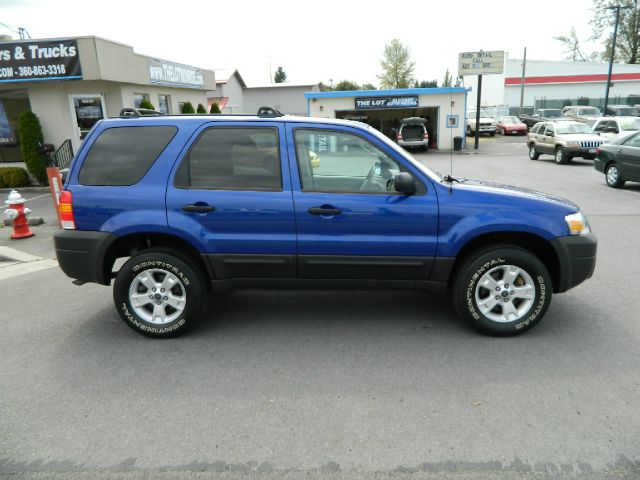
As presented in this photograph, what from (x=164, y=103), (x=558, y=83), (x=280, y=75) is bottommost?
(x=164, y=103)

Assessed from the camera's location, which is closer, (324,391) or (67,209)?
(324,391)

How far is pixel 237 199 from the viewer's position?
410 cm

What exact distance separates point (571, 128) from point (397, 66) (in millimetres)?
49874

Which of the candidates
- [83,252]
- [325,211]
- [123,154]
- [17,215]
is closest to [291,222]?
[325,211]

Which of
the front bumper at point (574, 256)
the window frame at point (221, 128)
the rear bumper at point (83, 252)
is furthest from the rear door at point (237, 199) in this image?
the front bumper at point (574, 256)

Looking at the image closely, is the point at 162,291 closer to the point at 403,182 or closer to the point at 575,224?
the point at 403,182

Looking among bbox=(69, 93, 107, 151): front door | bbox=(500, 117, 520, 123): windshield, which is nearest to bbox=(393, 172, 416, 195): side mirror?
bbox=(69, 93, 107, 151): front door

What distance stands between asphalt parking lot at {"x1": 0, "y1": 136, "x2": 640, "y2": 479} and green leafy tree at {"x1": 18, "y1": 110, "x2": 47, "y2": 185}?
11.2 m

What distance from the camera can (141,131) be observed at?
14.1 ft

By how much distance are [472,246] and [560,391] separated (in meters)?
1.37

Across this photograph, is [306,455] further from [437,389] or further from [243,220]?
[243,220]

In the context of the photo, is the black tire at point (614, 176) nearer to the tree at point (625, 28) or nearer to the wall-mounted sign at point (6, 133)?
the wall-mounted sign at point (6, 133)

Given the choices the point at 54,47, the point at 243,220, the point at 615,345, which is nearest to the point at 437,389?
the point at 615,345

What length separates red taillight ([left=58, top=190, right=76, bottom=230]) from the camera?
13.8ft
